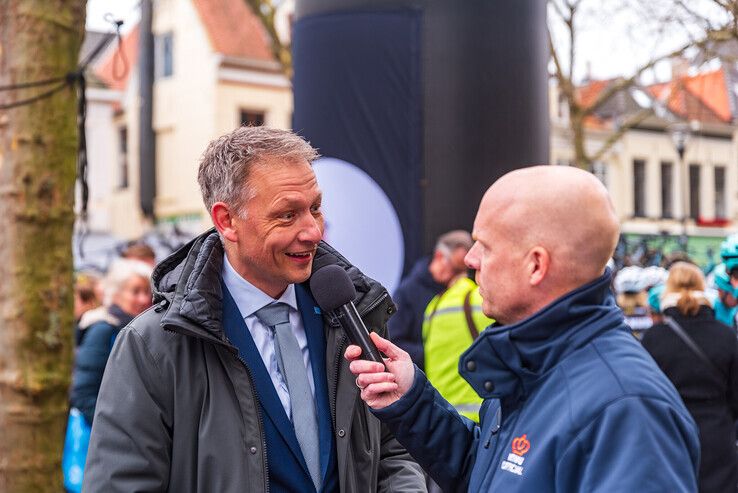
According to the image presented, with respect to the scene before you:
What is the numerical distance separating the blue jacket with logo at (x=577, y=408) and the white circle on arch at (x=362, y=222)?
6578mm

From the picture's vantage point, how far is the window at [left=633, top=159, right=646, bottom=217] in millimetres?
40188

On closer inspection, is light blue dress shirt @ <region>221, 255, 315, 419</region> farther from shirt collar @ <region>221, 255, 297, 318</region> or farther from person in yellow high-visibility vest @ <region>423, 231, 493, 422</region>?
person in yellow high-visibility vest @ <region>423, 231, 493, 422</region>

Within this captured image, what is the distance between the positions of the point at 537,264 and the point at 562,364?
0.22 metres

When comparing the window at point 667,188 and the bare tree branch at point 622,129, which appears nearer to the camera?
the bare tree branch at point 622,129

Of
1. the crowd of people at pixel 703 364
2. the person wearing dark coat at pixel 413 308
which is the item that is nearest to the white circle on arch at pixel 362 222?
the person wearing dark coat at pixel 413 308

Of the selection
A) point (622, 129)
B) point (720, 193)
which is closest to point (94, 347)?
point (622, 129)

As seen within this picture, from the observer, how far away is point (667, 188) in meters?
41.3

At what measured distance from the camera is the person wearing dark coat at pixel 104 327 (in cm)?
619

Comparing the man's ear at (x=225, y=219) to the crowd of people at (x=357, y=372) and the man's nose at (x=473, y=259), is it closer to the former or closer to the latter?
the crowd of people at (x=357, y=372)

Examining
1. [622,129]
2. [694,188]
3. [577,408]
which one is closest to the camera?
[577,408]

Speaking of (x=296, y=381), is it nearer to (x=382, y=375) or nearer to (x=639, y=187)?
(x=382, y=375)

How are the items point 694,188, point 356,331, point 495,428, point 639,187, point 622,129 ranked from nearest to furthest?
point 495,428 < point 356,331 < point 622,129 < point 639,187 < point 694,188

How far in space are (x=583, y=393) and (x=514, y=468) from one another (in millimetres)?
240

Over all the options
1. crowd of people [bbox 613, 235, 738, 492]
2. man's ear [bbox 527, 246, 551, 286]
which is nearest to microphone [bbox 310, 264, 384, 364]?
man's ear [bbox 527, 246, 551, 286]
